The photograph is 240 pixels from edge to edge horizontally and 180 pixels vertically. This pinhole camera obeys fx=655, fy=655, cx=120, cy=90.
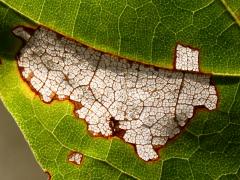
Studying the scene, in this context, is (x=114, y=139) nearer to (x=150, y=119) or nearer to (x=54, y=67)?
(x=150, y=119)

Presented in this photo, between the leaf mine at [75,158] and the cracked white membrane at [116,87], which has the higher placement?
the cracked white membrane at [116,87]

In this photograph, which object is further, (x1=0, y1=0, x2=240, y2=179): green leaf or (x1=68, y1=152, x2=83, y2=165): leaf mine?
(x1=68, y1=152, x2=83, y2=165): leaf mine

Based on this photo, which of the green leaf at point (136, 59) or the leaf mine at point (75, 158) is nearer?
the green leaf at point (136, 59)

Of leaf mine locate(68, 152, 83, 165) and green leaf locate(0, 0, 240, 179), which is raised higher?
green leaf locate(0, 0, 240, 179)

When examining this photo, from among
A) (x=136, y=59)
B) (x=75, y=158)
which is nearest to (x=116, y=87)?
(x=136, y=59)

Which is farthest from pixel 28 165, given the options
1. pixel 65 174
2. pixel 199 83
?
pixel 199 83
